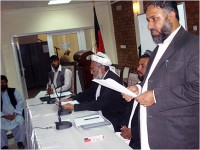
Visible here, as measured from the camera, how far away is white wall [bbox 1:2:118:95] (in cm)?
696

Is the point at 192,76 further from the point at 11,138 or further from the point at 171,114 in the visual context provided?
the point at 11,138

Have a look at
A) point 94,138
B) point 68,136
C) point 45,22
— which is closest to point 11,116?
point 68,136

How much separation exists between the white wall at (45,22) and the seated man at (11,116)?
3036 mm

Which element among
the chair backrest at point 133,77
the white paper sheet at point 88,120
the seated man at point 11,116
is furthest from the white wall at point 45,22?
the white paper sheet at point 88,120

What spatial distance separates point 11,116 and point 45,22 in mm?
3798

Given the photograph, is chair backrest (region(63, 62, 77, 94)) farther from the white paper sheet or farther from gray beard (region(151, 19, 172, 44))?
gray beard (region(151, 19, 172, 44))

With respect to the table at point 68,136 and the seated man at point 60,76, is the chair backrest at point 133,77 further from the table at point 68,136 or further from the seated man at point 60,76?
the seated man at point 60,76

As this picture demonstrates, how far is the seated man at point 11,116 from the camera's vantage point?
3.93 metres

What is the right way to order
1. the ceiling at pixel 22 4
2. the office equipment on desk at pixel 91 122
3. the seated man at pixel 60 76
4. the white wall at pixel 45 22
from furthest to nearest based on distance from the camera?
1. the white wall at pixel 45 22
2. the ceiling at pixel 22 4
3. the seated man at pixel 60 76
4. the office equipment on desk at pixel 91 122

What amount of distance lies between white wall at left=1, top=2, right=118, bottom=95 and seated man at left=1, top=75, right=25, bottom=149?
304cm

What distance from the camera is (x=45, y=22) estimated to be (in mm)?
7203

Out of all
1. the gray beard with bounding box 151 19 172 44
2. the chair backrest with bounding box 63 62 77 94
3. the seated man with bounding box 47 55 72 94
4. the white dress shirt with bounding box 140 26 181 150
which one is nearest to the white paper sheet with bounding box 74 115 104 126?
the white dress shirt with bounding box 140 26 181 150

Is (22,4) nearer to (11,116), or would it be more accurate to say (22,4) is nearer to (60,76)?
(60,76)

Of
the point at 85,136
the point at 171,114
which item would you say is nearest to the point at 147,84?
the point at 171,114
